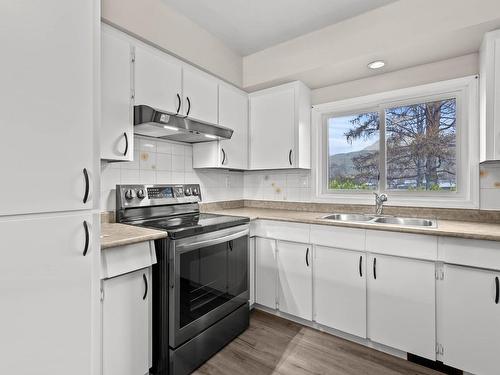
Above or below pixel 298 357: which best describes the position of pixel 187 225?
above

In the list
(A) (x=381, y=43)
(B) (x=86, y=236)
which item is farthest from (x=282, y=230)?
(A) (x=381, y=43)

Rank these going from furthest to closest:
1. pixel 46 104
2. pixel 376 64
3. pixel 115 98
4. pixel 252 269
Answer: pixel 252 269 → pixel 376 64 → pixel 115 98 → pixel 46 104

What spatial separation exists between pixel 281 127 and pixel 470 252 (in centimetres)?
176

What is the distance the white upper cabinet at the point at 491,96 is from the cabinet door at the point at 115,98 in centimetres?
235

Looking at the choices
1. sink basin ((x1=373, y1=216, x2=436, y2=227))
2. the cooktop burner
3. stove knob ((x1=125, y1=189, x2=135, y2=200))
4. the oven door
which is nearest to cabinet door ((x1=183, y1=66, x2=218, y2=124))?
stove knob ((x1=125, y1=189, x2=135, y2=200))

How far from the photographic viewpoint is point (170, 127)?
6.16ft

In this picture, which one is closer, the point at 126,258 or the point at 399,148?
the point at 126,258

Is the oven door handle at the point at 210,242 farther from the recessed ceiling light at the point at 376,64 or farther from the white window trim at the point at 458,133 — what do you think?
the recessed ceiling light at the point at 376,64

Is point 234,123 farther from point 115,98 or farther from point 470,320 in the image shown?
point 470,320

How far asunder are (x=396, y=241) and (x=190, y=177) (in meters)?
1.80

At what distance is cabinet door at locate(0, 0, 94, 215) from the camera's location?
0.94 meters

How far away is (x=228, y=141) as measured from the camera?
2.59 meters

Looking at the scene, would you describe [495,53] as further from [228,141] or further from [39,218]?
[39,218]

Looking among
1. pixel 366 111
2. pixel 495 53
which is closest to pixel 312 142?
pixel 366 111
